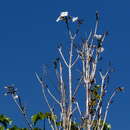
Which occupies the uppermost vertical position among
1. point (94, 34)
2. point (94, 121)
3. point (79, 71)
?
point (94, 34)

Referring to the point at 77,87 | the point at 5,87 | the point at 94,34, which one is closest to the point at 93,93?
the point at 77,87

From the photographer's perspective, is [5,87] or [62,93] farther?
[5,87]

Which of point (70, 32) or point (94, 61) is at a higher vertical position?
point (70, 32)

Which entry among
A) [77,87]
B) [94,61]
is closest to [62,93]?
[77,87]

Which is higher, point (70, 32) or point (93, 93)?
point (70, 32)

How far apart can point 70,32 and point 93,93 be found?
0.89 meters

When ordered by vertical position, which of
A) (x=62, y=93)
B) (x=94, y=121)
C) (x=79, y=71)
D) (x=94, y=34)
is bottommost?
(x=94, y=121)

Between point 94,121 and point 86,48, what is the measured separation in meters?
0.96

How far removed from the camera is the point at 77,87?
5648 mm

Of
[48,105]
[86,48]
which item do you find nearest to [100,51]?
[86,48]

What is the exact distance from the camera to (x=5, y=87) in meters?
5.98

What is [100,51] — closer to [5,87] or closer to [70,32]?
[70,32]

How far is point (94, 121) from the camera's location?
5520 mm

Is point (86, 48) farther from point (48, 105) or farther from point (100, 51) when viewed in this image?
point (48, 105)
